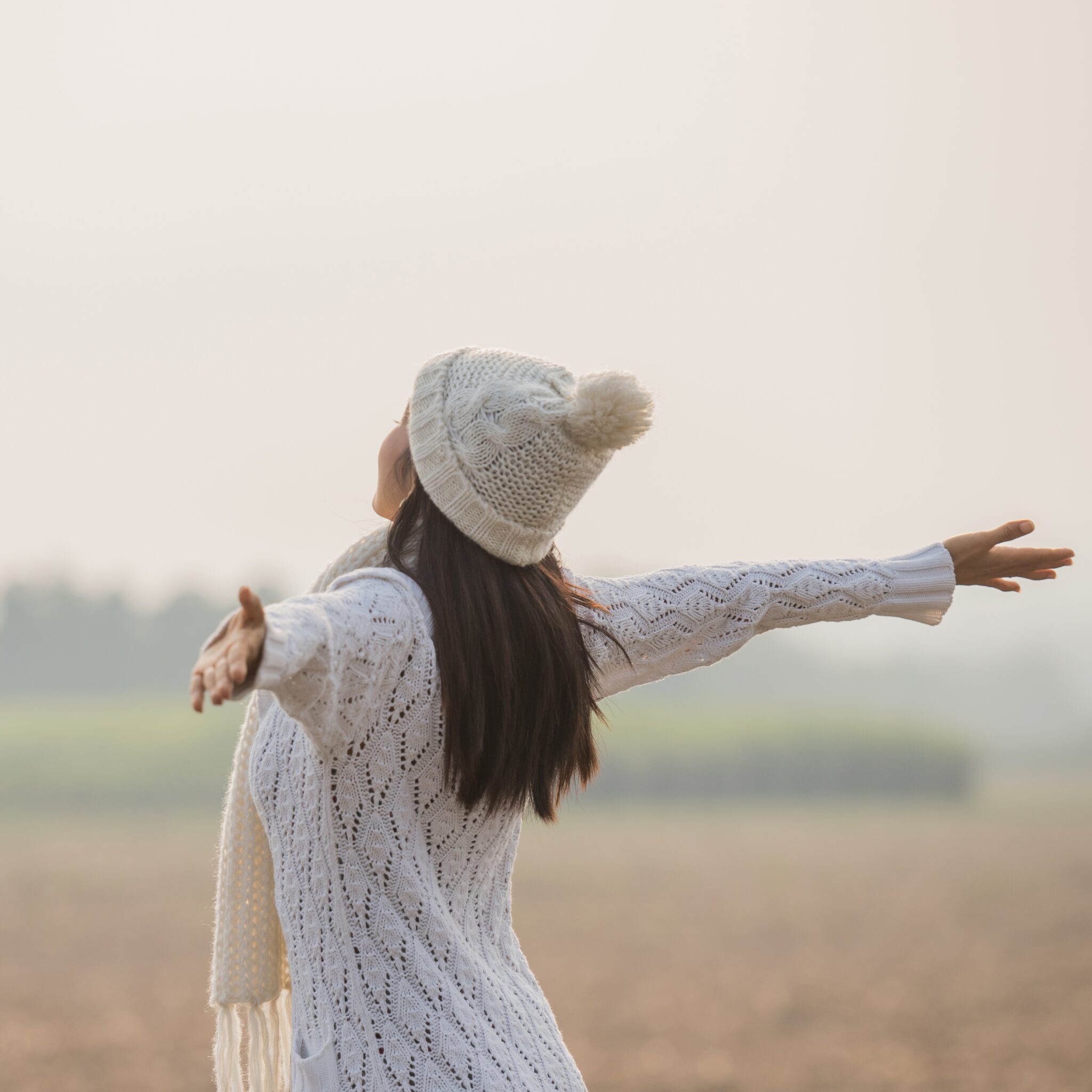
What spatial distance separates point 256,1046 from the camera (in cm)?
165

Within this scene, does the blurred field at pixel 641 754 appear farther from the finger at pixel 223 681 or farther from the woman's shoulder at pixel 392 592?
the finger at pixel 223 681

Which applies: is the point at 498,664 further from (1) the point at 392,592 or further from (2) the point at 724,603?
(2) the point at 724,603

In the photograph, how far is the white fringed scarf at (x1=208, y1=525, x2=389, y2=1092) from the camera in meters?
1.60

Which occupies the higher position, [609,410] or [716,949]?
[609,410]

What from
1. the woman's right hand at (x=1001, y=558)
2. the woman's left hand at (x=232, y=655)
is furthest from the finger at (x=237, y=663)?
the woman's right hand at (x=1001, y=558)

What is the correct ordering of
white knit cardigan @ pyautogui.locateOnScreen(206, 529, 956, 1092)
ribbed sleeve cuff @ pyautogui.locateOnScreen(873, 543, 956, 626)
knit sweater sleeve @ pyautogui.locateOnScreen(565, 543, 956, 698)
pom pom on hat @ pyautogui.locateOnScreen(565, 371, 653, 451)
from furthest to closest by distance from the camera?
ribbed sleeve cuff @ pyautogui.locateOnScreen(873, 543, 956, 626) < knit sweater sleeve @ pyautogui.locateOnScreen(565, 543, 956, 698) < pom pom on hat @ pyautogui.locateOnScreen(565, 371, 653, 451) < white knit cardigan @ pyautogui.locateOnScreen(206, 529, 956, 1092)

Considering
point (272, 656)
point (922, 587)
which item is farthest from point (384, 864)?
point (922, 587)

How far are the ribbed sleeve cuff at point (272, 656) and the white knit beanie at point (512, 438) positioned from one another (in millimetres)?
360

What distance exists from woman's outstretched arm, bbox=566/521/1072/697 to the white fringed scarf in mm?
418

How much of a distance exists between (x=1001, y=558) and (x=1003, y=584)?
52 millimetres

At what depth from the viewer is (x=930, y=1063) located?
7.30 m

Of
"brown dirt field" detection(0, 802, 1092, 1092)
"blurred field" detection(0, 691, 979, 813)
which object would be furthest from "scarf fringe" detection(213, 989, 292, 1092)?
"blurred field" detection(0, 691, 979, 813)

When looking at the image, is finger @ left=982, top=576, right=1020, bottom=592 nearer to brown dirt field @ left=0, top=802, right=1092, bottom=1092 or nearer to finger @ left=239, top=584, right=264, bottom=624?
finger @ left=239, top=584, right=264, bottom=624

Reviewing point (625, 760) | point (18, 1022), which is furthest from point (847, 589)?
point (625, 760)
